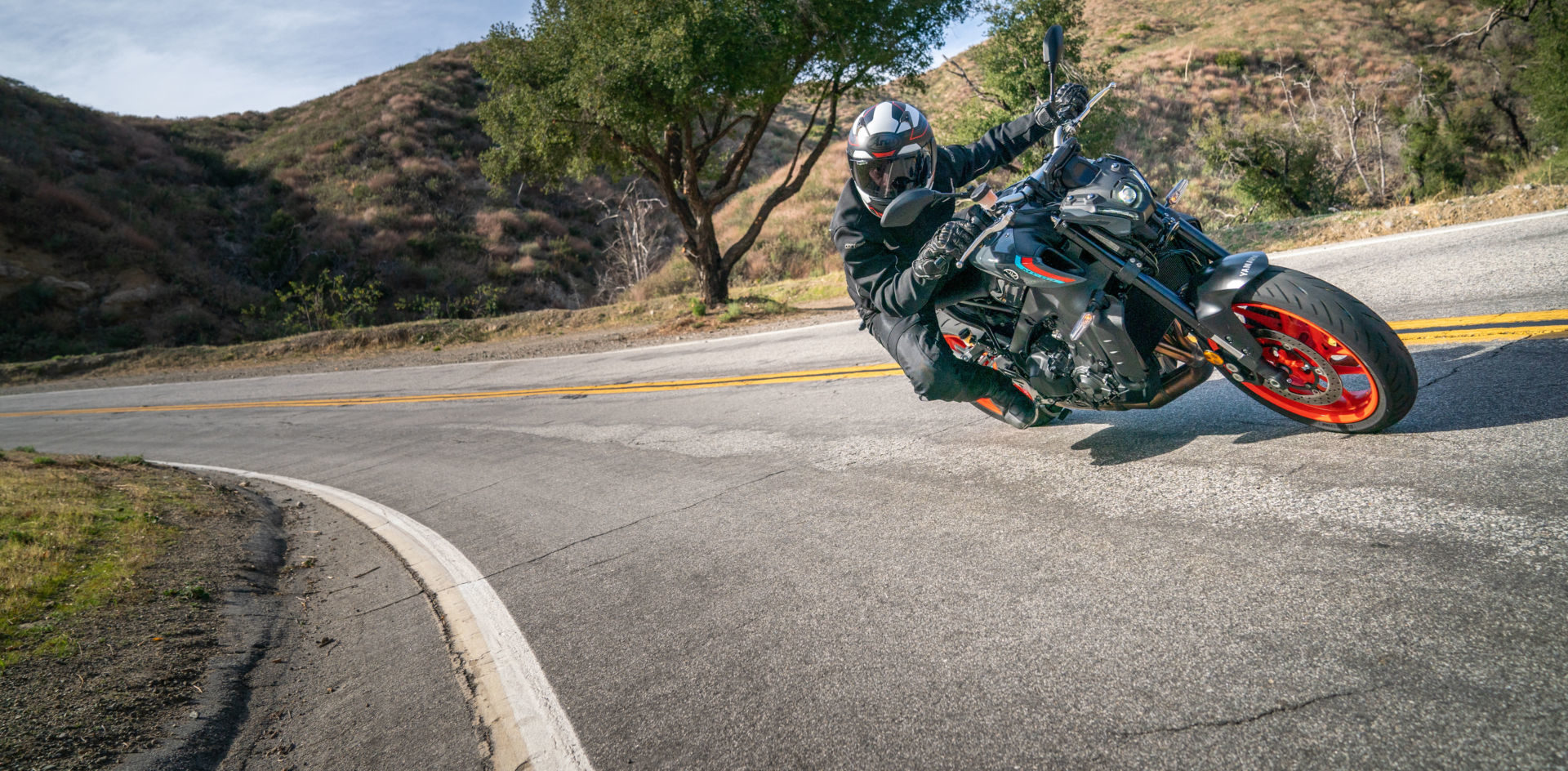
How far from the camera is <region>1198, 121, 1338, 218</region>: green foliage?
22266mm

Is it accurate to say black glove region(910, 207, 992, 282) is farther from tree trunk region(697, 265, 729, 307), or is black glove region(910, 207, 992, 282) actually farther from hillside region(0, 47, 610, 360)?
hillside region(0, 47, 610, 360)

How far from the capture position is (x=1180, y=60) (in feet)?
139

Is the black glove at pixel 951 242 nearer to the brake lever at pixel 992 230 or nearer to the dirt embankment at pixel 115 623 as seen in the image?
the brake lever at pixel 992 230

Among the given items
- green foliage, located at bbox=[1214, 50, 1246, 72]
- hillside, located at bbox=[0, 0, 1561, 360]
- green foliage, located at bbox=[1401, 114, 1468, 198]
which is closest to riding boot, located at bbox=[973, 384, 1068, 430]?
hillside, located at bbox=[0, 0, 1561, 360]

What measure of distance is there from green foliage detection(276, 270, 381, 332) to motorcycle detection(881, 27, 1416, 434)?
2481 centimetres

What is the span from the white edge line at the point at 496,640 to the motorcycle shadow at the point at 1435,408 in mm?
3231

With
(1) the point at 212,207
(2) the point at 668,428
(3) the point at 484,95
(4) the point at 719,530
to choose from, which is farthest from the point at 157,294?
(4) the point at 719,530

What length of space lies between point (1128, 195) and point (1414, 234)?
705 cm

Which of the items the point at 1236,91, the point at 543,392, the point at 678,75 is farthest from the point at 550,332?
the point at 1236,91

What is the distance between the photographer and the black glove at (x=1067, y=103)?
15.3 ft

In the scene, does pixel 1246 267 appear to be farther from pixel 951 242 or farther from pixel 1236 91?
pixel 1236 91

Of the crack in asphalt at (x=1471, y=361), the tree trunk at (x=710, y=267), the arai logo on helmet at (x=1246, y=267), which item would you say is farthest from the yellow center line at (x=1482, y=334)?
the tree trunk at (x=710, y=267)

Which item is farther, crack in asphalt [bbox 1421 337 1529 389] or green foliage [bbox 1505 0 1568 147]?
green foliage [bbox 1505 0 1568 147]

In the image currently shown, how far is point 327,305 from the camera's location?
3203cm
